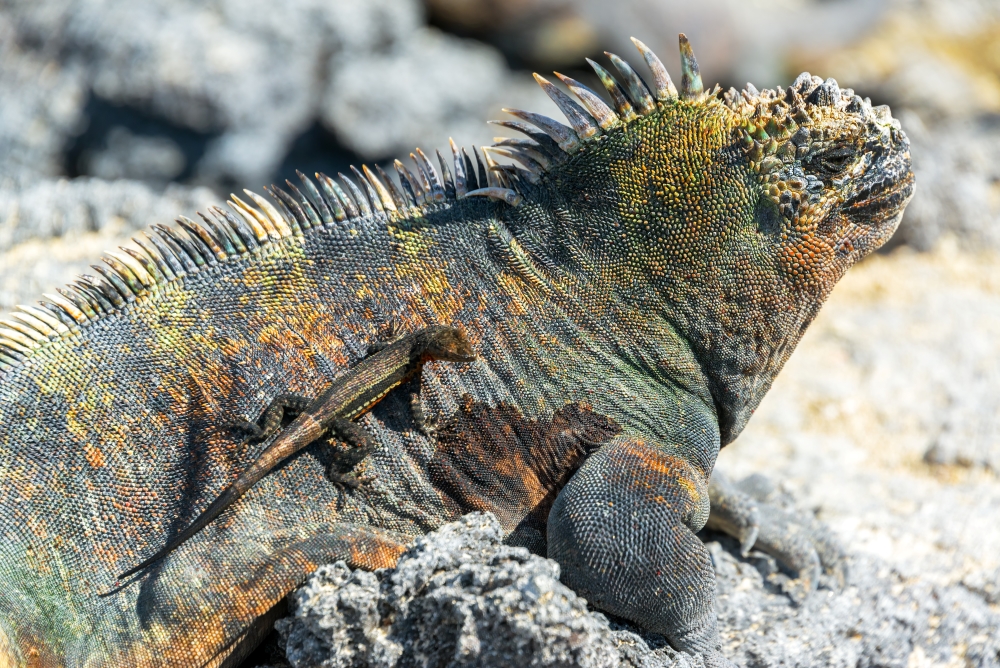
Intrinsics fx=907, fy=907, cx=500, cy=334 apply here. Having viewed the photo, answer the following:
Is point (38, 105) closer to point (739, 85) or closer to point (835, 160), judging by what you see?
point (835, 160)

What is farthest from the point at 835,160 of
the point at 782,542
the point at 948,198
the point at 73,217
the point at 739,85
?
the point at 739,85

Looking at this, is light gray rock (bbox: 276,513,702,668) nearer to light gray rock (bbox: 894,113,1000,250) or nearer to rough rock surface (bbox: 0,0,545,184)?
rough rock surface (bbox: 0,0,545,184)

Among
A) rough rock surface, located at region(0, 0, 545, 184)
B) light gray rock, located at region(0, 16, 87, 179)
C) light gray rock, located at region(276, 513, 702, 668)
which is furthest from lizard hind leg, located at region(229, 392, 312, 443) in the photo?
light gray rock, located at region(0, 16, 87, 179)

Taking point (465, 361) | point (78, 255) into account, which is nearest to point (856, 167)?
point (465, 361)

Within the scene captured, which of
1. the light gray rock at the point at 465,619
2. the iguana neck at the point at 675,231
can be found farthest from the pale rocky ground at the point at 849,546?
the iguana neck at the point at 675,231

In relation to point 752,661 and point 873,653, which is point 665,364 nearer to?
point 752,661

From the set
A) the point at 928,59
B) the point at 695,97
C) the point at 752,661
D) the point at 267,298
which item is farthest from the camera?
the point at 928,59
